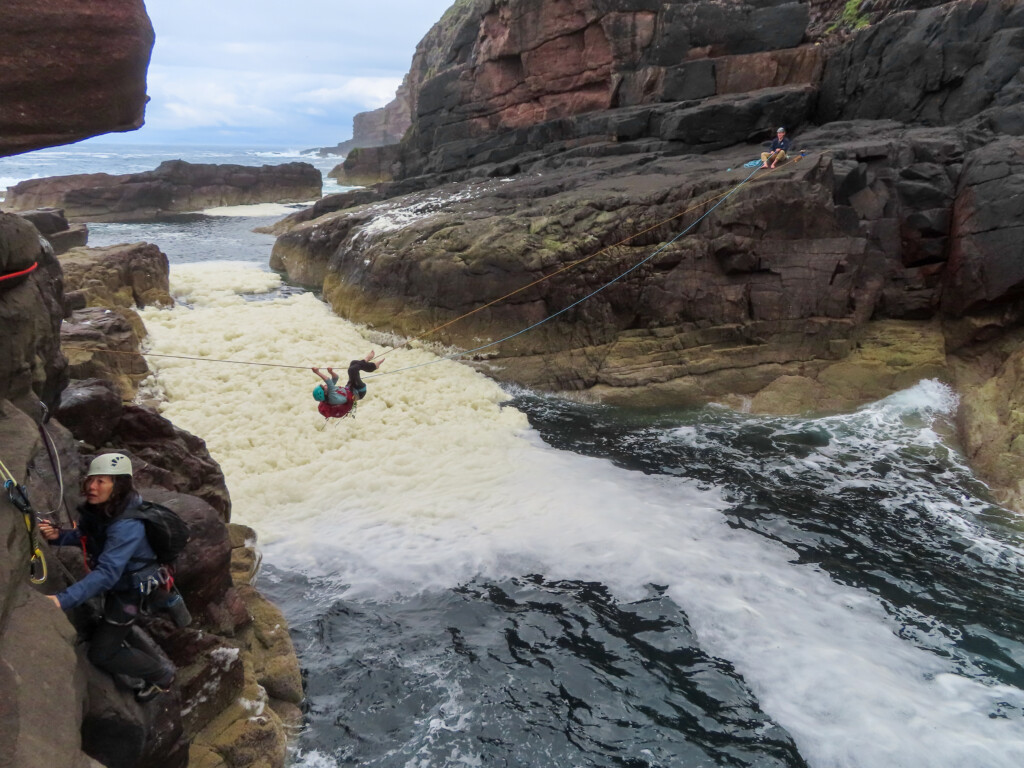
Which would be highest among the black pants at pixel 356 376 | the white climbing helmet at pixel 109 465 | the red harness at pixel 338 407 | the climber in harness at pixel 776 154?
the climber in harness at pixel 776 154

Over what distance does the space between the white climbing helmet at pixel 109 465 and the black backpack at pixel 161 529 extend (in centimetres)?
28

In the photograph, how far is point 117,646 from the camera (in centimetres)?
441

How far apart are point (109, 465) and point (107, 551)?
55 cm

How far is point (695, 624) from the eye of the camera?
24.2ft

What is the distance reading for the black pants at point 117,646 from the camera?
14.1 ft

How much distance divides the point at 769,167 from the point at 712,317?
3760mm

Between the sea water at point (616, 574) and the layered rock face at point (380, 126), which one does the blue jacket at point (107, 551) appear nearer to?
the sea water at point (616, 574)

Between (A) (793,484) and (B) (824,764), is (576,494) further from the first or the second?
(B) (824,764)

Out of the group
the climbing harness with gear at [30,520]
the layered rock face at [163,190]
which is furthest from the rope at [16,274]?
the layered rock face at [163,190]

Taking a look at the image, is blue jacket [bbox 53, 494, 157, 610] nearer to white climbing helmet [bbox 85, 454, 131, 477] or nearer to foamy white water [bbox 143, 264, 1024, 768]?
white climbing helmet [bbox 85, 454, 131, 477]

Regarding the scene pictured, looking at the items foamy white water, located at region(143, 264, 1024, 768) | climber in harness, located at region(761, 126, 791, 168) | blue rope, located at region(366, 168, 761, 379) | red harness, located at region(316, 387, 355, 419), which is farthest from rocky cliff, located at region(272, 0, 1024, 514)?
red harness, located at region(316, 387, 355, 419)

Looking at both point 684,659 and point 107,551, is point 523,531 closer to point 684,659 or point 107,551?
point 684,659

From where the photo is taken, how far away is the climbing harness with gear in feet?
13.2

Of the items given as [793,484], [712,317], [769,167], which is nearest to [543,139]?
[769,167]
